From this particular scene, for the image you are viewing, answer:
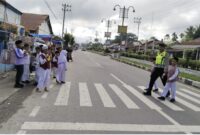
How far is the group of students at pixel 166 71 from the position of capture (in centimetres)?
1238

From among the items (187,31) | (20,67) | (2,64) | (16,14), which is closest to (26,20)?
(16,14)

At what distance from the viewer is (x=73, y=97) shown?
11727 millimetres

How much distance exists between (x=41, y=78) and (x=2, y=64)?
196 inches

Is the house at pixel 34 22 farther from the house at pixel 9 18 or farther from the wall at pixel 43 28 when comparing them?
the house at pixel 9 18

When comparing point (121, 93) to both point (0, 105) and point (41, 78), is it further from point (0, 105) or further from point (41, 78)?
point (0, 105)

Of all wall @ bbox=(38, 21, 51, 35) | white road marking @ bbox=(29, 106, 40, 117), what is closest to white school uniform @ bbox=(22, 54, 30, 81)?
white road marking @ bbox=(29, 106, 40, 117)

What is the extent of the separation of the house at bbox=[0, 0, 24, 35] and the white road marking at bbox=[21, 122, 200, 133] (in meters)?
11.6

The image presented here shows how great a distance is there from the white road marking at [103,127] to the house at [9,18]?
11.6 meters

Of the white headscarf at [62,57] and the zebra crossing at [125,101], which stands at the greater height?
the white headscarf at [62,57]

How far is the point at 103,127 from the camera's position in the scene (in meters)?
7.59

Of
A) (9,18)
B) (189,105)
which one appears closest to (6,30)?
(9,18)

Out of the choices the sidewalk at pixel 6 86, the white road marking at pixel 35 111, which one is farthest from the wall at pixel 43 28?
the white road marking at pixel 35 111

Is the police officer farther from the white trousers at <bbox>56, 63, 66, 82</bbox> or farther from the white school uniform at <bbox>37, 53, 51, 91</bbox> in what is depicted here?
the white trousers at <bbox>56, 63, 66, 82</bbox>


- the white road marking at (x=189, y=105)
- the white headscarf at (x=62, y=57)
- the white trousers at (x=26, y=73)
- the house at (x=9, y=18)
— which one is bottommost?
the white road marking at (x=189, y=105)
